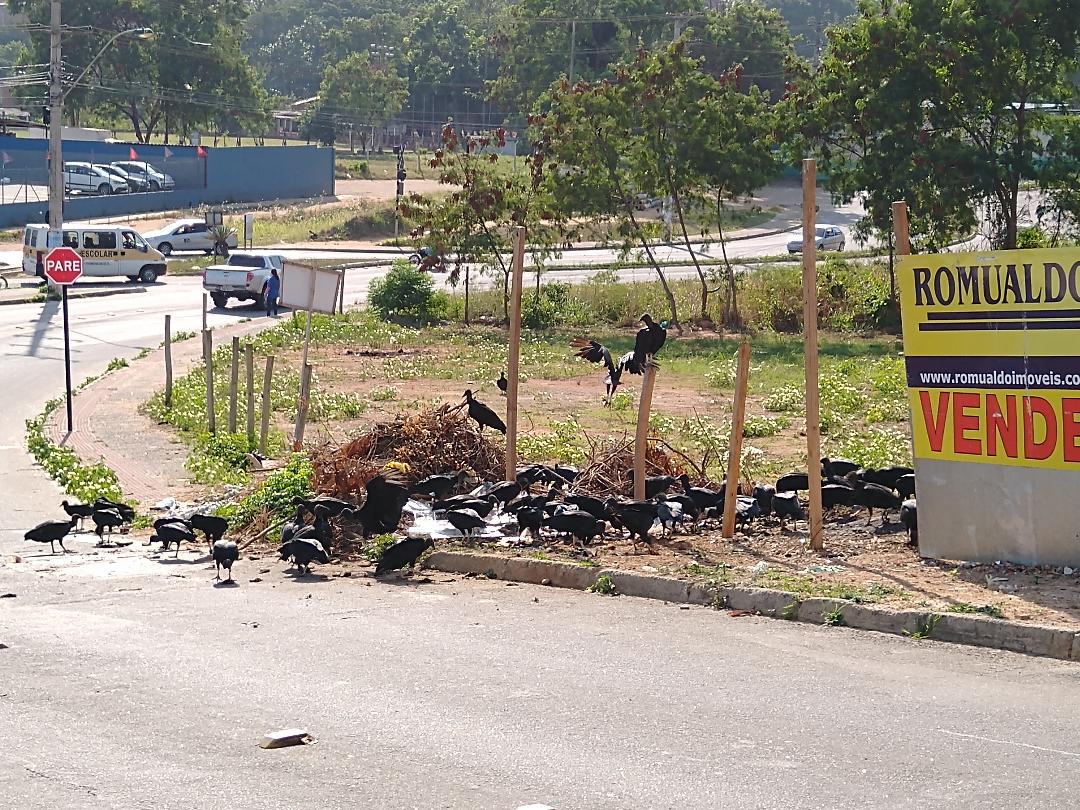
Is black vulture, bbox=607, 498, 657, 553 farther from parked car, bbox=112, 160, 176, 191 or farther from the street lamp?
parked car, bbox=112, 160, 176, 191

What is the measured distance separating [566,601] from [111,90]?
273 feet

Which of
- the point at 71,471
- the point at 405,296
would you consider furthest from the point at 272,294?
the point at 71,471

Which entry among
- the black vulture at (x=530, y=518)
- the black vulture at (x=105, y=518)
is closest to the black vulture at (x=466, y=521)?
the black vulture at (x=530, y=518)

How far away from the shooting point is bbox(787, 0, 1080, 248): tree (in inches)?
1181

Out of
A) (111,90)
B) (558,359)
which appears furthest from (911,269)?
(111,90)

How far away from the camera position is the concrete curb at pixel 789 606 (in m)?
8.17

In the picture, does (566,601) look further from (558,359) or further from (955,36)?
(955,36)

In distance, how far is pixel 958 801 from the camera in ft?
18.5

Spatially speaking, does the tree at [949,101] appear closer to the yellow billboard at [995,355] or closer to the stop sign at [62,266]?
the stop sign at [62,266]

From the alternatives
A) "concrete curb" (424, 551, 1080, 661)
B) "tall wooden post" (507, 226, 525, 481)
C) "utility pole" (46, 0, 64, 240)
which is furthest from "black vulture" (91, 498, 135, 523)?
"utility pole" (46, 0, 64, 240)

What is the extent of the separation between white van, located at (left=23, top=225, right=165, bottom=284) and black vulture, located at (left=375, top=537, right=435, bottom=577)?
35966 millimetres

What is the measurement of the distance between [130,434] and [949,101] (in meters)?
19.7

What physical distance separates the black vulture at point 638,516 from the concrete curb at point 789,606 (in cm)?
69

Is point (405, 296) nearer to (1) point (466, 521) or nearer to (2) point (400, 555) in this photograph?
(1) point (466, 521)
